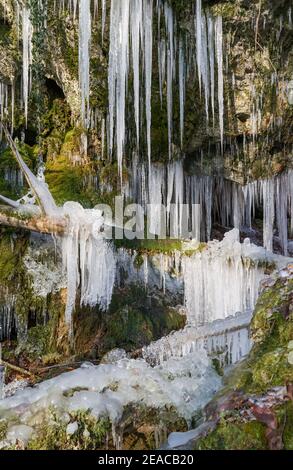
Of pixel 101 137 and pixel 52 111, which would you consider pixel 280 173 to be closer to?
pixel 101 137

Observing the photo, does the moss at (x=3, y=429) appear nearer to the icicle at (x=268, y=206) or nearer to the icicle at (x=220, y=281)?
the icicle at (x=220, y=281)

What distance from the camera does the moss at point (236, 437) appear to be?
70.6 inches

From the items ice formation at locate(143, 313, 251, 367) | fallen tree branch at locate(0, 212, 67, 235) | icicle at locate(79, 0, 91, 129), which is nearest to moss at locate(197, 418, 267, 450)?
ice formation at locate(143, 313, 251, 367)

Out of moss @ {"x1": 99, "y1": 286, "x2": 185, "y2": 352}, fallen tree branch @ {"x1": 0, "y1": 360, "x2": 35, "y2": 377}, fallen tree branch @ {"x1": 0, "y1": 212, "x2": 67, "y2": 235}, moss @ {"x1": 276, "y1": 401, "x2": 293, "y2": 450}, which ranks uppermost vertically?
fallen tree branch @ {"x1": 0, "y1": 212, "x2": 67, "y2": 235}

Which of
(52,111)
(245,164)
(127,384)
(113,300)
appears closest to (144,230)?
(113,300)

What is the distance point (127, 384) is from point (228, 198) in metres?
7.80

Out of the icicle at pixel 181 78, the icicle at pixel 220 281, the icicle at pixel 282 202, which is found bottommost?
the icicle at pixel 220 281

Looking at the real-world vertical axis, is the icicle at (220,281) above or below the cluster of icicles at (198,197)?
below

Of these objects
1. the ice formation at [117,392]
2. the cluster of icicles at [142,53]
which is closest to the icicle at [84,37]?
the cluster of icicles at [142,53]

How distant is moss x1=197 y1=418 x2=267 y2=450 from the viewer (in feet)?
5.88

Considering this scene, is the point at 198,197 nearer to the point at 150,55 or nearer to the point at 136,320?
the point at 136,320

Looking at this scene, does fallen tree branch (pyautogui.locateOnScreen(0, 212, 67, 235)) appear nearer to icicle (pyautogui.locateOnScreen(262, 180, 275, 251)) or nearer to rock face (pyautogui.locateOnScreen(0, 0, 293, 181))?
rock face (pyautogui.locateOnScreen(0, 0, 293, 181))

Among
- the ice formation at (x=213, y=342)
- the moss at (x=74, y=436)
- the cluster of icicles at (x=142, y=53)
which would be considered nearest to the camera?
the moss at (x=74, y=436)

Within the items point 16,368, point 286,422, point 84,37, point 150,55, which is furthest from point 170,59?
point 286,422
